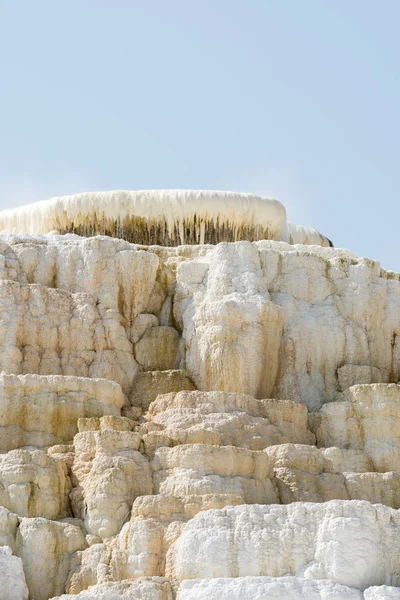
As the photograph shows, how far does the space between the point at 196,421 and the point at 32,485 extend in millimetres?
3520

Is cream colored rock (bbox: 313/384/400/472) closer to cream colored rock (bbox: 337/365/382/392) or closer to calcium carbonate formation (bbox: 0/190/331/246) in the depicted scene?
cream colored rock (bbox: 337/365/382/392)

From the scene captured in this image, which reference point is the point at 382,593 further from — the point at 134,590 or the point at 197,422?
the point at 197,422

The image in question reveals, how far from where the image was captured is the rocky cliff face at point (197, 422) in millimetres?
22625

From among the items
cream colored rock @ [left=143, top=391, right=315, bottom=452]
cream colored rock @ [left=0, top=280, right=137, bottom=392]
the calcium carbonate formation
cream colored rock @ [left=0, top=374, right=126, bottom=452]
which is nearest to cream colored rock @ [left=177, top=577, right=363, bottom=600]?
cream colored rock @ [left=143, top=391, right=315, bottom=452]

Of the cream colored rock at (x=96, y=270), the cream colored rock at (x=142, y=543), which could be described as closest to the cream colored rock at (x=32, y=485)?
the cream colored rock at (x=142, y=543)

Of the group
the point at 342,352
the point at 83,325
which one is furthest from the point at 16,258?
the point at 342,352

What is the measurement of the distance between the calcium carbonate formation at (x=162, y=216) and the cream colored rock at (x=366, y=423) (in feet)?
33.4

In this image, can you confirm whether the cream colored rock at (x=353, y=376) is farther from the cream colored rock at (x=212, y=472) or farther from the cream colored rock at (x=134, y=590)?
the cream colored rock at (x=134, y=590)

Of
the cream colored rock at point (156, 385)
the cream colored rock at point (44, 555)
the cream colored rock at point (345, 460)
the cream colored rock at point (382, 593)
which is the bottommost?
the cream colored rock at point (382, 593)

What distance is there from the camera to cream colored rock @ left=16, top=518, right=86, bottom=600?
23.6m

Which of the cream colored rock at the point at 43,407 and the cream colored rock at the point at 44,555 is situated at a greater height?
the cream colored rock at the point at 43,407

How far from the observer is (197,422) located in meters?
26.9

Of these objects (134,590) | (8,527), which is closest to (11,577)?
(8,527)

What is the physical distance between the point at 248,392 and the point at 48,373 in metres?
4.01
